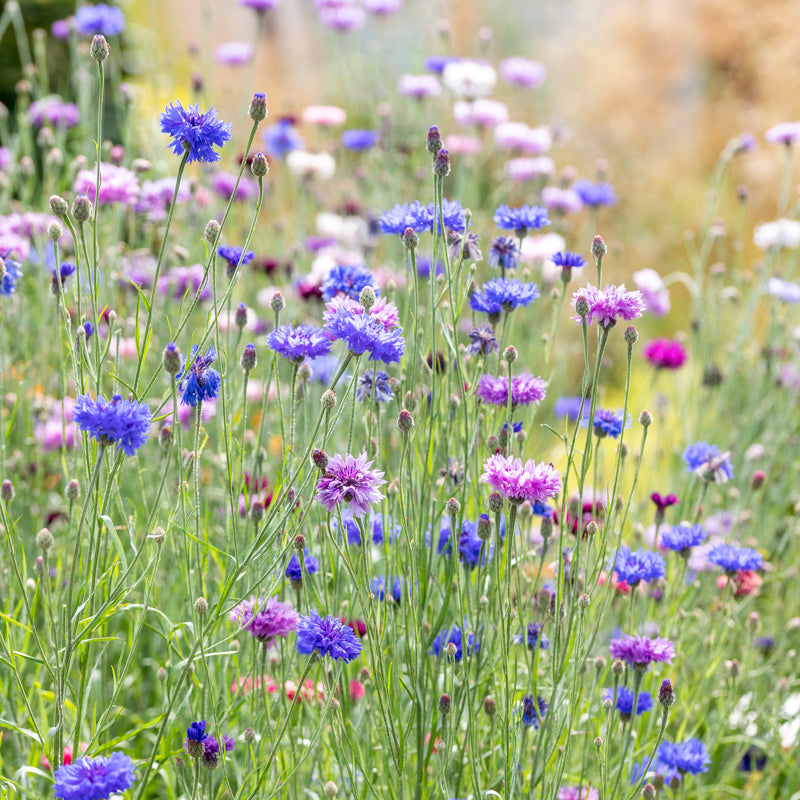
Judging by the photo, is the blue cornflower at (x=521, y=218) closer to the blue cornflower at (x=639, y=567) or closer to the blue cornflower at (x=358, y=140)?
the blue cornflower at (x=639, y=567)

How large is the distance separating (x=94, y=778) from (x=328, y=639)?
32 cm

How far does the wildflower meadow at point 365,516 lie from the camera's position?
1.22 m

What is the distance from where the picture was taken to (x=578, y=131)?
6965mm

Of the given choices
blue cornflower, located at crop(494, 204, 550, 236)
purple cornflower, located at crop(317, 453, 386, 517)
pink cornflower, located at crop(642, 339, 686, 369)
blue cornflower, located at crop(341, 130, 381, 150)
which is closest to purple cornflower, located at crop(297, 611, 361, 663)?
purple cornflower, located at crop(317, 453, 386, 517)

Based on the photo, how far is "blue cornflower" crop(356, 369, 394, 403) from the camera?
1.41 m

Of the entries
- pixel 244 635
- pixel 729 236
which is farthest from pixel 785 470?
pixel 729 236

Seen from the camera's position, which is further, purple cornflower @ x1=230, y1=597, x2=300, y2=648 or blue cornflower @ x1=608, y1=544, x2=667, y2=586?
blue cornflower @ x1=608, y1=544, x2=667, y2=586

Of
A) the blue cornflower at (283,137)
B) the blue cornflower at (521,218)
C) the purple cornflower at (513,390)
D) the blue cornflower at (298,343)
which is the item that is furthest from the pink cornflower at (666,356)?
the blue cornflower at (283,137)

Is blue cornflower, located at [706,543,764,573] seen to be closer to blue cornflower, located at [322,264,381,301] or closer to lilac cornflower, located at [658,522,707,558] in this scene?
lilac cornflower, located at [658,522,707,558]

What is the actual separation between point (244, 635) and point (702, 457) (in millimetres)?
927

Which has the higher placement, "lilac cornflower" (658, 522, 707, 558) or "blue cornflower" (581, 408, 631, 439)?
"blue cornflower" (581, 408, 631, 439)

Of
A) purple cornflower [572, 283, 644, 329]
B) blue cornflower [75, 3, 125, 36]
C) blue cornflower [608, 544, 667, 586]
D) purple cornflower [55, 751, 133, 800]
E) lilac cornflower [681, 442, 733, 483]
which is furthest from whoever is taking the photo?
blue cornflower [75, 3, 125, 36]

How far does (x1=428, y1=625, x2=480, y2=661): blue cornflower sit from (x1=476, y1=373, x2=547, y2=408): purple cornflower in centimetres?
36

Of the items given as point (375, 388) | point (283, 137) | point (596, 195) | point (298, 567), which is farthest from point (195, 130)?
point (283, 137)
